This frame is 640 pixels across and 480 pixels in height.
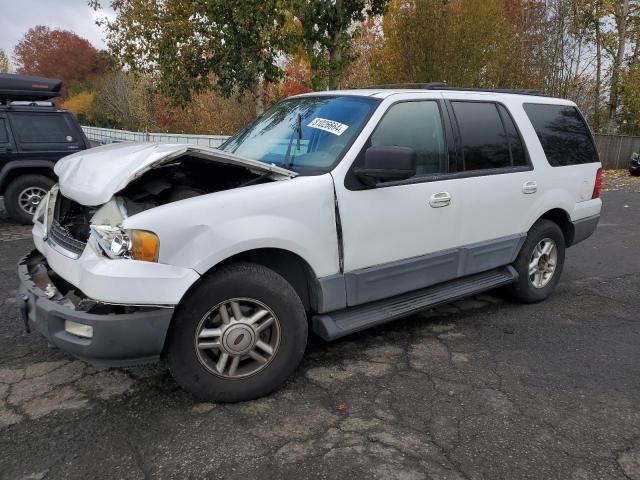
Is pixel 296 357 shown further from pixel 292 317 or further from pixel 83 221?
pixel 83 221

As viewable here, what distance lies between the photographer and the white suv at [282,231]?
8.66 feet

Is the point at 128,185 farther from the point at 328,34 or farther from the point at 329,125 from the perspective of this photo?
the point at 328,34

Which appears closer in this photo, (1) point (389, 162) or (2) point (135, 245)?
(2) point (135, 245)

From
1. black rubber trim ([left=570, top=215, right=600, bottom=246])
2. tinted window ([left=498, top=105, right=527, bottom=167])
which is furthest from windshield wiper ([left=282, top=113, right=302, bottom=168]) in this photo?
black rubber trim ([left=570, top=215, right=600, bottom=246])

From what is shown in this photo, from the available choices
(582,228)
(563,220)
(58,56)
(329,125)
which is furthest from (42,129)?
(58,56)

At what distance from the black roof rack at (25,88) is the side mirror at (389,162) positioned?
7.69 meters

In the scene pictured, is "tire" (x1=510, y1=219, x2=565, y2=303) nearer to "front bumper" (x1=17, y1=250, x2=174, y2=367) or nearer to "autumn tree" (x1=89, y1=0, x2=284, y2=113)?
"front bumper" (x1=17, y1=250, x2=174, y2=367)

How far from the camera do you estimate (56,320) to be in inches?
107

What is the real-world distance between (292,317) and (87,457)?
48.9 inches

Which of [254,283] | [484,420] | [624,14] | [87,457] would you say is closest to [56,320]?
[87,457]

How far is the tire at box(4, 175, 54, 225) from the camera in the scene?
8039 mm

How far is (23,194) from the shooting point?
321 inches

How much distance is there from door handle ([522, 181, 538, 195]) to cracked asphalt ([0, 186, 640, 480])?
112 centimetres

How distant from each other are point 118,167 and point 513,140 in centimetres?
313
